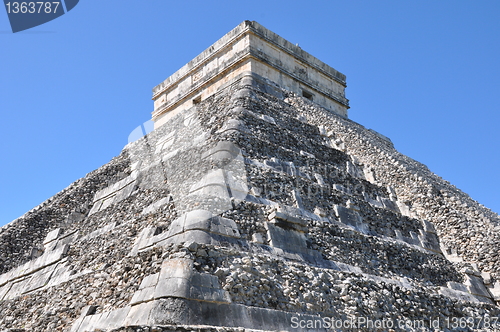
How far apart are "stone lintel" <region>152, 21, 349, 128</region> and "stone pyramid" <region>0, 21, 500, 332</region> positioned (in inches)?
28.7

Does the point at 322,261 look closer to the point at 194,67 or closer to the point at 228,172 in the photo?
the point at 228,172

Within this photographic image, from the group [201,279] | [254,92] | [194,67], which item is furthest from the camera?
[194,67]

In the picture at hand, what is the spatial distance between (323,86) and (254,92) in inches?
196

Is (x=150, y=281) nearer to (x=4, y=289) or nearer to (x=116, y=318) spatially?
(x=116, y=318)

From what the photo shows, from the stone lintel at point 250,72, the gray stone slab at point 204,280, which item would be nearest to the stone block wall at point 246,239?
the gray stone slab at point 204,280

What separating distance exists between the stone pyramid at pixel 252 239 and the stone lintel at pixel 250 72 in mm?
728

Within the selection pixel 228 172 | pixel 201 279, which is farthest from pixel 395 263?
pixel 201 279

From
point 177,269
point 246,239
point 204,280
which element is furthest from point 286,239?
point 177,269

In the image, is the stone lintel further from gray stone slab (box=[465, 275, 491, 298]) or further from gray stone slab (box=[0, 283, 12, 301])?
gray stone slab (box=[465, 275, 491, 298])

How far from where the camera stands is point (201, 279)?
17.3 feet

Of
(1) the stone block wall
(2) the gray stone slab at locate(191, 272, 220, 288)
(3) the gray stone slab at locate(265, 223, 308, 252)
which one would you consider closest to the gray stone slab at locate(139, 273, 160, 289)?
(1) the stone block wall

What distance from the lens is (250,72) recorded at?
13062 millimetres

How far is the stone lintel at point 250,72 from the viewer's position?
45.0ft

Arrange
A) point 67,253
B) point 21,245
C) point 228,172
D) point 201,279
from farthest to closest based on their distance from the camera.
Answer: point 21,245 → point 67,253 → point 228,172 → point 201,279
